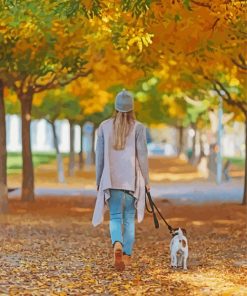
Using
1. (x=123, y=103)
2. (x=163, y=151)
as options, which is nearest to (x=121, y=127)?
(x=123, y=103)

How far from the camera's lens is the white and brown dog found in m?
9.06

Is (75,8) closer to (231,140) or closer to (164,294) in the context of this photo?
(164,294)

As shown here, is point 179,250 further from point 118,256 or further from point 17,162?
point 17,162

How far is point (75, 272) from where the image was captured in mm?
8938

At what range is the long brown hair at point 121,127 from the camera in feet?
29.2

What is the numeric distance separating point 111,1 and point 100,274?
355 centimetres

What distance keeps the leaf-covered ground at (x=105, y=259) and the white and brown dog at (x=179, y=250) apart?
0.43 ft

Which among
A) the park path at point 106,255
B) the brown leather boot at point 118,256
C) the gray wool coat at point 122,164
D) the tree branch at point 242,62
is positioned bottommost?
the park path at point 106,255

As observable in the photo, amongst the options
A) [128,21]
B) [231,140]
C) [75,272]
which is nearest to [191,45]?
[128,21]

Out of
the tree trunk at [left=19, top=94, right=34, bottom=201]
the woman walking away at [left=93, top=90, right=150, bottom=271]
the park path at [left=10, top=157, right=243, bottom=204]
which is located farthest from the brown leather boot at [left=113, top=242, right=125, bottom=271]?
the park path at [left=10, top=157, right=243, bottom=204]

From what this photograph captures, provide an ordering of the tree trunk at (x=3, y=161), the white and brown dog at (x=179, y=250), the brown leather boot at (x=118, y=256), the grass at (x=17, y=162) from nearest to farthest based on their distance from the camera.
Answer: the brown leather boot at (x=118, y=256) < the white and brown dog at (x=179, y=250) < the tree trunk at (x=3, y=161) < the grass at (x=17, y=162)

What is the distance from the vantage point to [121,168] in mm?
8953

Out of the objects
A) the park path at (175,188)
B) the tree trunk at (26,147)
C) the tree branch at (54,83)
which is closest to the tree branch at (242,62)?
the tree branch at (54,83)

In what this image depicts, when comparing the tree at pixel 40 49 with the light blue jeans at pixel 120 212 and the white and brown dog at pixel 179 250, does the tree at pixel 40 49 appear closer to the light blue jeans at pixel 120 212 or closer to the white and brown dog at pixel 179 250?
the light blue jeans at pixel 120 212
